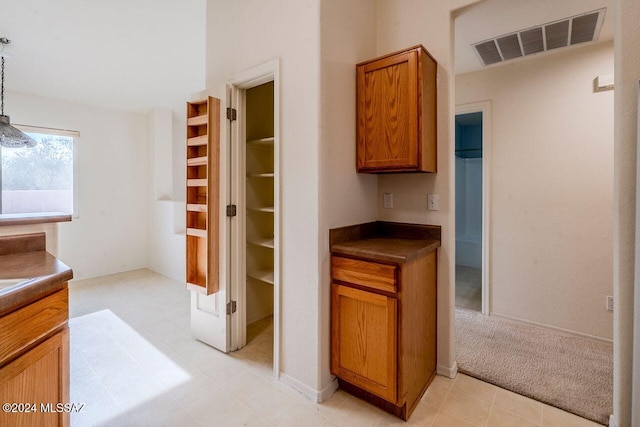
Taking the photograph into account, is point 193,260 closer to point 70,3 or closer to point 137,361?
point 137,361

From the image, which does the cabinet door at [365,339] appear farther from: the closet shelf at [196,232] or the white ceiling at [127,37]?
the white ceiling at [127,37]

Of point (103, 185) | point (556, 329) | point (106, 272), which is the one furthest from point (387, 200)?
point (106, 272)

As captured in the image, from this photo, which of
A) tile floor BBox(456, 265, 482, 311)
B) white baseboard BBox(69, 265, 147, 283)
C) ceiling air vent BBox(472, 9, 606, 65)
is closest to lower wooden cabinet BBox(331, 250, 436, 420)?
tile floor BBox(456, 265, 482, 311)

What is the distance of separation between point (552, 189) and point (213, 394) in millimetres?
3282

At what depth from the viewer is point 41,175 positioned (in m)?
4.27

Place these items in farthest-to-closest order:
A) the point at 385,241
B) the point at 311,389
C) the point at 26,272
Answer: the point at 385,241 → the point at 311,389 → the point at 26,272

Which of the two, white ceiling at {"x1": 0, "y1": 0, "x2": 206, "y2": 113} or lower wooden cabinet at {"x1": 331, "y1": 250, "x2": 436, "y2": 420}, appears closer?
lower wooden cabinet at {"x1": 331, "y1": 250, "x2": 436, "y2": 420}

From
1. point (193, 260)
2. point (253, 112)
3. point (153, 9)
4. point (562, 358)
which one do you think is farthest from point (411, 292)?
point (153, 9)

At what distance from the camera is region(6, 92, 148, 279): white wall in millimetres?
4367

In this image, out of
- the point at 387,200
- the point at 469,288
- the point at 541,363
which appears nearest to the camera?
the point at 541,363

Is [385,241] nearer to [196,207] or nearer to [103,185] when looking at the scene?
[196,207]

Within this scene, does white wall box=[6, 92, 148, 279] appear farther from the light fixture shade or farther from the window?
the light fixture shade

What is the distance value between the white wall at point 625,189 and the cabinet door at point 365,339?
3.50 ft

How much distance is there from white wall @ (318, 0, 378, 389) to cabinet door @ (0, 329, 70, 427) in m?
1.22
